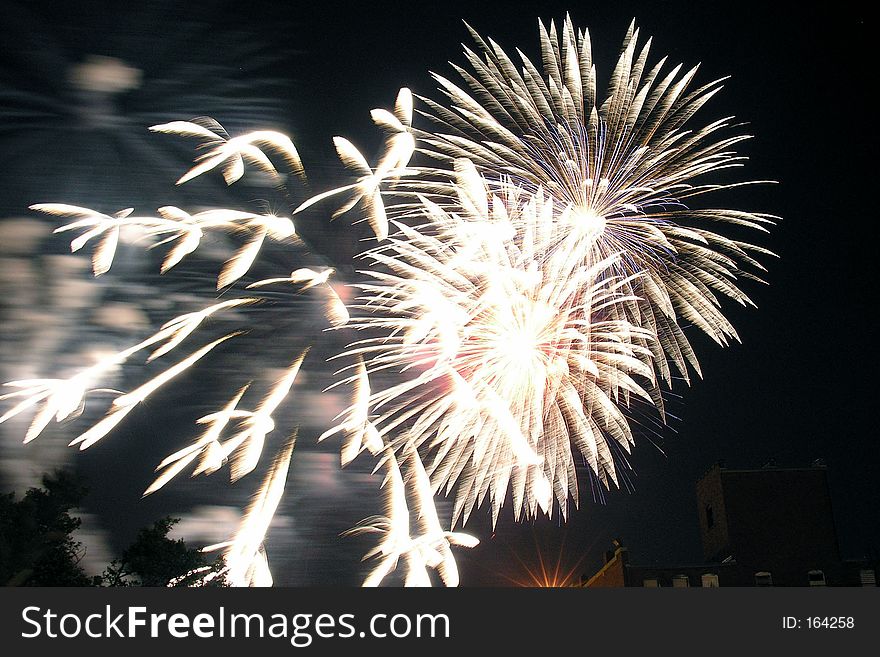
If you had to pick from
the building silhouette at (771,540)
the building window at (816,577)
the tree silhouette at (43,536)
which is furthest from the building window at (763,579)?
the tree silhouette at (43,536)

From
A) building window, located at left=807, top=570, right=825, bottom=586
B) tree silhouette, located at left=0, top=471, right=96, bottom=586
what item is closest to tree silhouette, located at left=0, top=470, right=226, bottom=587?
tree silhouette, located at left=0, top=471, right=96, bottom=586

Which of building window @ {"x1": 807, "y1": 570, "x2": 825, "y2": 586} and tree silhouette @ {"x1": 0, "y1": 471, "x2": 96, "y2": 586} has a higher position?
tree silhouette @ {"x1": 0, "y1": 471, "x2": 96, "y2": 586}

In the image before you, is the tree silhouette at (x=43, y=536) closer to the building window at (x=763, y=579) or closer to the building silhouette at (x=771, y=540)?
the building silhouette at (x=771, y=540)

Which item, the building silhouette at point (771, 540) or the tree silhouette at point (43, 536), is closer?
the tree silhouette at point (43, 536)

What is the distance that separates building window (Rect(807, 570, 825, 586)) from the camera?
29219mm

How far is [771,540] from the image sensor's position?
29.7 m

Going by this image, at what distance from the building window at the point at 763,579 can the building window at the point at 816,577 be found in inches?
52.3

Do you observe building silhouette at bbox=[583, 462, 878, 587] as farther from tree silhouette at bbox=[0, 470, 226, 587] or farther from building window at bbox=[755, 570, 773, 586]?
tree silhouette at bbox=[0, 470, 226, 587]

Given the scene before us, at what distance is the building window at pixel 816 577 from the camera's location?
2922 centimetres

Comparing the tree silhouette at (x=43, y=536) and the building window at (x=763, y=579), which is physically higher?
the tree silhouette at (x=43, y=536)

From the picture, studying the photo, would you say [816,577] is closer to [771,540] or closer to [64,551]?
[771,540]

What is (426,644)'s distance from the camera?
39.1 feet

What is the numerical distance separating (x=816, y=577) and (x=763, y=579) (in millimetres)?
1830

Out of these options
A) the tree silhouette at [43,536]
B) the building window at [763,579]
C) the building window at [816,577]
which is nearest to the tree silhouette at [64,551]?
the tree silhouette at [43,536]
